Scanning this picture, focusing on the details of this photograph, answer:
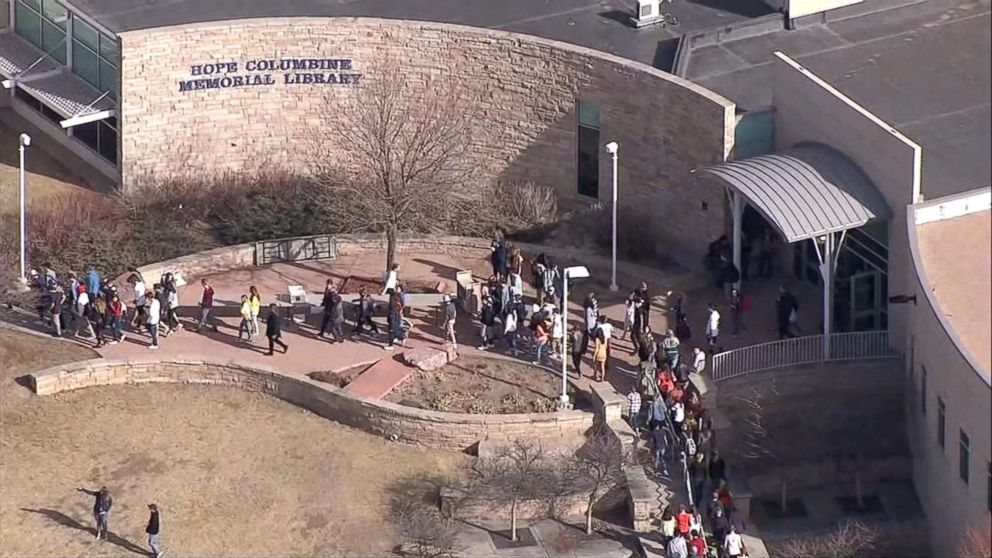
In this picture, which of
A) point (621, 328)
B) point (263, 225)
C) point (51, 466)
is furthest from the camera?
point (263, 225)

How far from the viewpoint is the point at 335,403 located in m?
63.4

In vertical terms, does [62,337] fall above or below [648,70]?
below

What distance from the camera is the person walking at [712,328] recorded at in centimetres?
6444

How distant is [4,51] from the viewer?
75.4 metres

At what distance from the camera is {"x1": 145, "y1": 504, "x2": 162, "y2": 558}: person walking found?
58.9 meters

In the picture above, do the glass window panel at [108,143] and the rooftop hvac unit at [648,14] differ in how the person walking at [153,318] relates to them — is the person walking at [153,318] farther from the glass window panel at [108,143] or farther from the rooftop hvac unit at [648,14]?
the rooftop hvac unit at [648,14]

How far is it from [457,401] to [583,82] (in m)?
9.65

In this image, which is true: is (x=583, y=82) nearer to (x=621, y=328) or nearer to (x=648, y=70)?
(x=648, y=70)

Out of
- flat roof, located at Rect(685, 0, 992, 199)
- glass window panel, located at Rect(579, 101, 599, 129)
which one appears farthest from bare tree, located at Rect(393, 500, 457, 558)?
glass window panel, located at Rect(579, 101, 599, 129)

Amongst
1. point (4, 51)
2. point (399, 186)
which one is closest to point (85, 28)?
point (4, 51)

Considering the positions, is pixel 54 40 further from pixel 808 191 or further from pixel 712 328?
pixel 808 191

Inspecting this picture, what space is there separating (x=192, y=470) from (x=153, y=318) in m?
4.00

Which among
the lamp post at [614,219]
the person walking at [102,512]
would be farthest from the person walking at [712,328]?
the person walking at [102,512]

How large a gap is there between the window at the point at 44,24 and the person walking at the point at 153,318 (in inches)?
432
